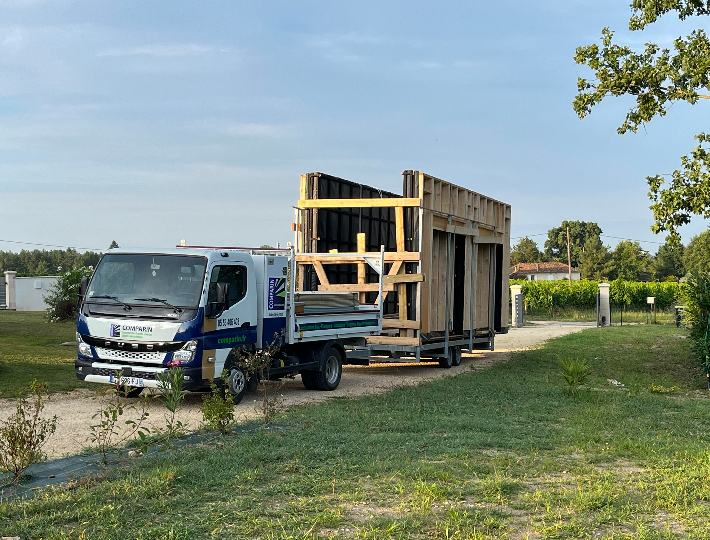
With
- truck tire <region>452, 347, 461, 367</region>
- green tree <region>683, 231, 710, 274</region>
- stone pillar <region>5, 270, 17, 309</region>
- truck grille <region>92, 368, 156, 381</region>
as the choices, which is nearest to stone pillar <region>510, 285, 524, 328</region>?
truck tire <region>452, 347, 461, 367</region>

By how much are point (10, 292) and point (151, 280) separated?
41465 millimetres

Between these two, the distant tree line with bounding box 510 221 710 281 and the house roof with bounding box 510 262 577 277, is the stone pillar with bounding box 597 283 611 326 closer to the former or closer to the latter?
the distant tree line with bounding box 510 221 710 281

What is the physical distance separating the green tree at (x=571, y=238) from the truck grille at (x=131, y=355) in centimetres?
11568

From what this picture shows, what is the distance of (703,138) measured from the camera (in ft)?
55.8

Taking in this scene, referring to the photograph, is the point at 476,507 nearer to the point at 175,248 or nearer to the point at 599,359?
the point at 175,248

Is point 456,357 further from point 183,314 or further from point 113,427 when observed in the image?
point 113,427

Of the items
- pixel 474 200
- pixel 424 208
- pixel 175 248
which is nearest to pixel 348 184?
pixel 424 208

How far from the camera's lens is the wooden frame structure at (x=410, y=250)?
1712cm

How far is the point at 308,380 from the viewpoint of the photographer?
14.4 metres

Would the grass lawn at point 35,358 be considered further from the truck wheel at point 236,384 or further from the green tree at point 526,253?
the green tree at point 526,253

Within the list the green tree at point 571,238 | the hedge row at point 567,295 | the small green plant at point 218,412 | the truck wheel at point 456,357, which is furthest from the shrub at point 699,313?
the green tree at point 571,238

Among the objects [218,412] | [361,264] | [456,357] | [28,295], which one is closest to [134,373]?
[218,412]

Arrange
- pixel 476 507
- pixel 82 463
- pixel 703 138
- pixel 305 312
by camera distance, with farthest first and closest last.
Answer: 1. pixel 703 138
2. pixel 305 312
3. pixel 82 463
4. pixel 476 507

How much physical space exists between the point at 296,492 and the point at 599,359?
1708 centimetres
